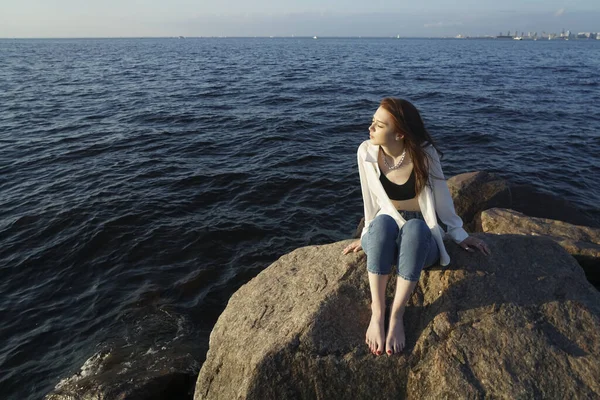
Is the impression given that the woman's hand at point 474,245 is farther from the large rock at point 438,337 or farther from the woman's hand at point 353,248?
the woman's hand at point 353,248

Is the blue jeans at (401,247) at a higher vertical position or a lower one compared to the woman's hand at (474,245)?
higher

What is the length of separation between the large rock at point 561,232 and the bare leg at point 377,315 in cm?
407

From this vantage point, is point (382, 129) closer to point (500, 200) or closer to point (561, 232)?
point (561, 232)

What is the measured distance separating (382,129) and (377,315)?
76.3 inches

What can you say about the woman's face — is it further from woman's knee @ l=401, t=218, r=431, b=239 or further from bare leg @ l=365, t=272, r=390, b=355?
bare leg @ l=365, t=272, r=390, b=355

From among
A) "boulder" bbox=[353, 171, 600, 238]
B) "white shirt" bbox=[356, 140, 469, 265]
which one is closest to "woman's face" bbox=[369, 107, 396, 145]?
"white shirt" bbox=[356, 140, 469, 265]

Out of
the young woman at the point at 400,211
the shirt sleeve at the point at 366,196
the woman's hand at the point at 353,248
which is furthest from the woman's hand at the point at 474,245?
the woman's hand at the point at 353,248

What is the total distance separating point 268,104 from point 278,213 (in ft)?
44.1

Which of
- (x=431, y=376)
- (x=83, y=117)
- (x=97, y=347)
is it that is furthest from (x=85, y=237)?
(x=83, y=117)

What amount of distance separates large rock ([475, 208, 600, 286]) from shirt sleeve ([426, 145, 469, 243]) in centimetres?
305

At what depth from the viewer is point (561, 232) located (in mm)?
7297

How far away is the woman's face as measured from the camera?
4.15m

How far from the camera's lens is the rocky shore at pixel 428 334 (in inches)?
142

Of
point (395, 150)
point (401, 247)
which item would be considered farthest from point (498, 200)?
point (401, 247)
